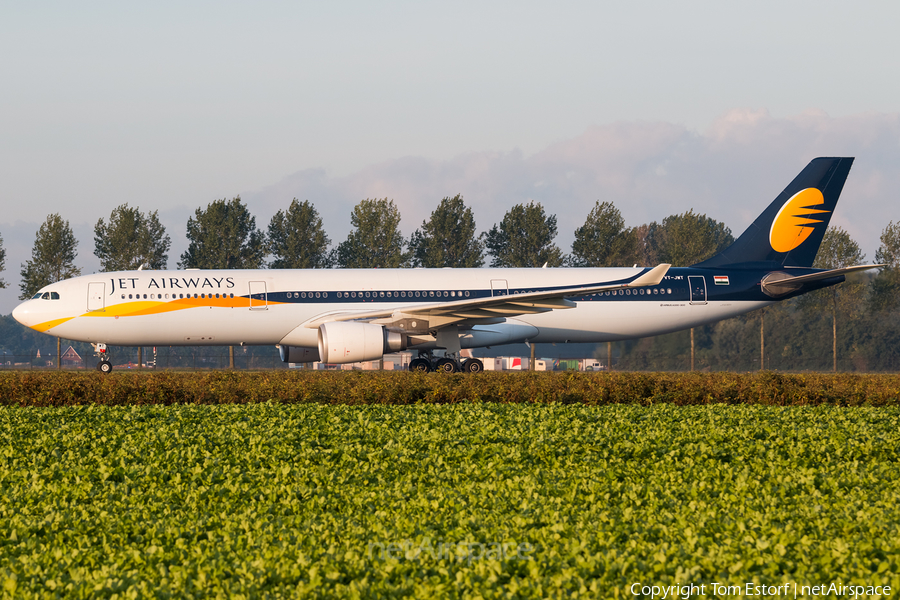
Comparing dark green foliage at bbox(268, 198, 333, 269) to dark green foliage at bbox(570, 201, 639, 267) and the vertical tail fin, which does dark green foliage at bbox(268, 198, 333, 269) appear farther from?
the vertical tail fin

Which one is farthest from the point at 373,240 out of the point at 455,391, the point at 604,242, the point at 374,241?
the point at 455,391

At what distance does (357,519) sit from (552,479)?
215 centimetres

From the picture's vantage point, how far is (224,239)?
4756 centimetres

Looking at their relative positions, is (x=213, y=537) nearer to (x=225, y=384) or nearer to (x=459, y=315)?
(x=225, y=384)

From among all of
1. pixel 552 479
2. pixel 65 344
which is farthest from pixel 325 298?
pixel 65 344

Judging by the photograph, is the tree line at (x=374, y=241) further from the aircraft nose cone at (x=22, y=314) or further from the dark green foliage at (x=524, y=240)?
the aircraft nose cone at (x=22, y=314)

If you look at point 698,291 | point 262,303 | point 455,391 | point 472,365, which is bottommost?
point 455,391

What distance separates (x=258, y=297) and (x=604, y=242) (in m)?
29.2

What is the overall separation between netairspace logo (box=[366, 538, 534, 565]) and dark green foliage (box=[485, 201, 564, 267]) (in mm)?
42568

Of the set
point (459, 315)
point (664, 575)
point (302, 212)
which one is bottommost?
point (664, 575)

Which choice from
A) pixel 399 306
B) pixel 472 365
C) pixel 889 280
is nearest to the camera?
pixel 472 365

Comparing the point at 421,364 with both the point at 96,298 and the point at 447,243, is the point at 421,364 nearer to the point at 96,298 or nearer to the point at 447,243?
the point at 96,298

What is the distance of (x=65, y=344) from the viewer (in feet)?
405

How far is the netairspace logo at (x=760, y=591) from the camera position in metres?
4.57
